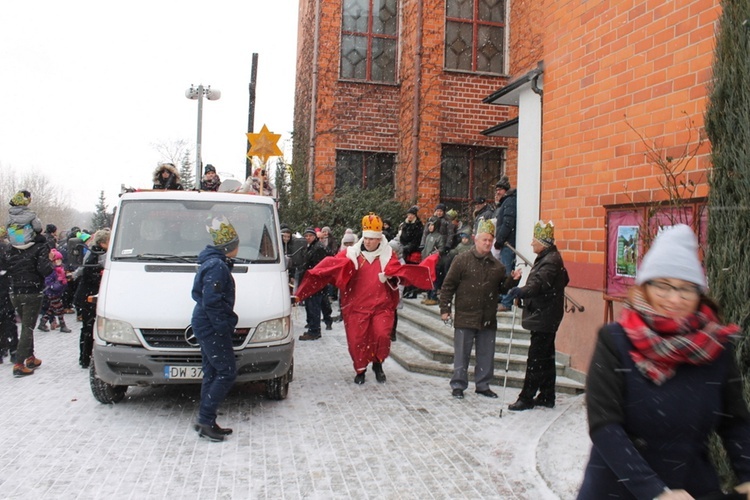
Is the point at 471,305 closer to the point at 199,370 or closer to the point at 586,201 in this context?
the point at 586,201

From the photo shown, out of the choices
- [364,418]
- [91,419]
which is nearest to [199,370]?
[91,419]

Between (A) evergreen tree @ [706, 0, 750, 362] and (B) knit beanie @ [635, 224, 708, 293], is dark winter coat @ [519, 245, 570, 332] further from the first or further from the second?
(B) knit beanie @ [635, 224, 708, 293]

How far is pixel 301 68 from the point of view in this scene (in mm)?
21047

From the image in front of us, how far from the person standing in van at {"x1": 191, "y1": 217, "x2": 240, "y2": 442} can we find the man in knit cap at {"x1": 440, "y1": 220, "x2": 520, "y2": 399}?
2.56 meters

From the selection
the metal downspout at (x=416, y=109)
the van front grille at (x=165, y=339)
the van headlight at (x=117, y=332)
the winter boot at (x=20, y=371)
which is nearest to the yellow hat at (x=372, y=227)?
the van front grille at (x=165, y=339)

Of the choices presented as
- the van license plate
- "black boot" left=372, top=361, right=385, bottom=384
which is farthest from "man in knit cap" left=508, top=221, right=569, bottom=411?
the van license plate

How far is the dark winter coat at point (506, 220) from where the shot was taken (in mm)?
10109

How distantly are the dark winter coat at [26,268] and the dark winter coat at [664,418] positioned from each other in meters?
7.80

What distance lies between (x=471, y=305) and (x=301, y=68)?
51.4 feet

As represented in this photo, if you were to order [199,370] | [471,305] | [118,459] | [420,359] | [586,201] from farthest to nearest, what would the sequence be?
1. [420,359]
2. [586,201]
3. [471,305]
4. [199,370]
5. [118,459]

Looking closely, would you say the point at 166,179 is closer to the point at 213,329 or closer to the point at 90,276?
the point at 90,276

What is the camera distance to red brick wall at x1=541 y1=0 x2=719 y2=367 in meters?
6.16

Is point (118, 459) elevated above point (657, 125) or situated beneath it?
situated beneath

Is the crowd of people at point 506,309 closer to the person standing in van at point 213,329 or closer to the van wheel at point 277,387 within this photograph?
the person standing in van at point 213,329
